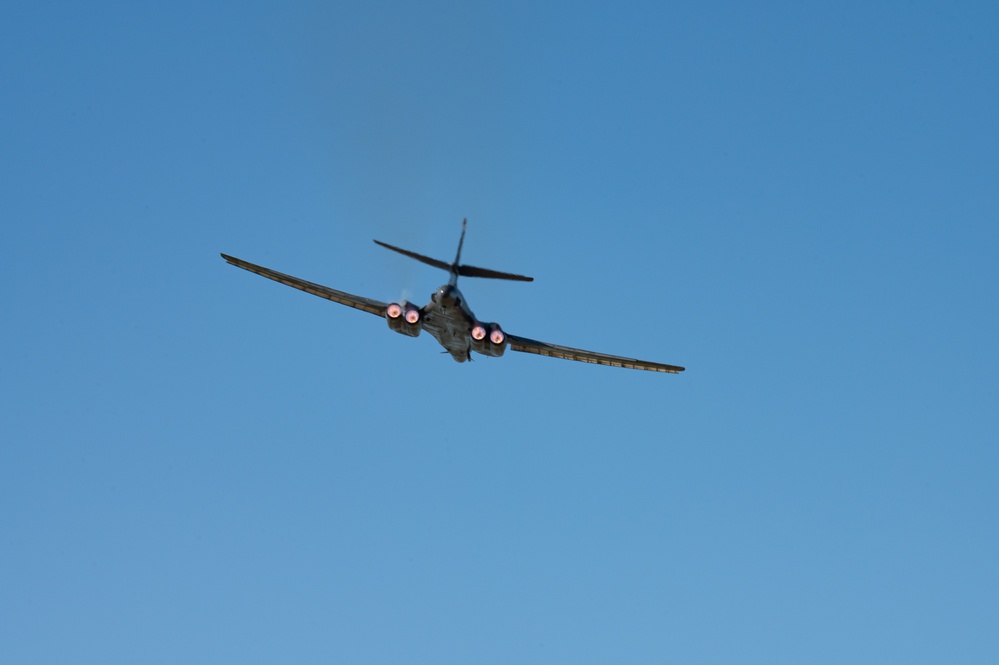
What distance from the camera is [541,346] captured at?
7700cm

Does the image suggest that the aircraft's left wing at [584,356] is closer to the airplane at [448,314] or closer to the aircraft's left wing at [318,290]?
the airplane at [448,314]

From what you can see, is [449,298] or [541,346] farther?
[541,346]

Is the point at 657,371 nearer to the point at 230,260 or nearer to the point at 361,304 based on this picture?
the point at 361,304

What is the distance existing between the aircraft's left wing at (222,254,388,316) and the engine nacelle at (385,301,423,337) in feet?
5.44

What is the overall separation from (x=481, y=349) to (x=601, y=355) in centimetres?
1092

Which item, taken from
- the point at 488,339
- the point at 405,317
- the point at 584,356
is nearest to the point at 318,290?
the point at 405,317

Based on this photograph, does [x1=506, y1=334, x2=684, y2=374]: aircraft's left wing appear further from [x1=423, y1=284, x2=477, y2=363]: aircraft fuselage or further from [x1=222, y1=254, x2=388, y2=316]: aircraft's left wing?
[x1=222, y1=254, x2=388, y2=316]: aircraft's left wing

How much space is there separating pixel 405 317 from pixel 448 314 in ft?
10.0

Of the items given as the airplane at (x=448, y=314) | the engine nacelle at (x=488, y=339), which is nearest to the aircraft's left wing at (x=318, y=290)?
the airplane at (x=448, y=314)

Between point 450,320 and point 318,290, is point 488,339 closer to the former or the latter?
point 450,320

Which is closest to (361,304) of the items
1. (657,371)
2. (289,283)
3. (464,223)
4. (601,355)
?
(289,283)

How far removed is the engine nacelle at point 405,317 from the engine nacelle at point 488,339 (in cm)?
382

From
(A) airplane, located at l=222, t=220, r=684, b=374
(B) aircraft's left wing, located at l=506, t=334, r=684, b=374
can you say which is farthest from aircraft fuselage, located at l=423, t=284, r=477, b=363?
(B) aircraft's left wing, located at l=506, t=334, r=684, b=374

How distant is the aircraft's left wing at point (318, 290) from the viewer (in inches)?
2852
